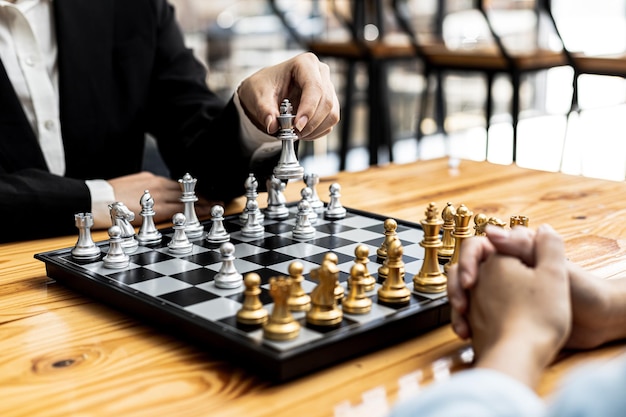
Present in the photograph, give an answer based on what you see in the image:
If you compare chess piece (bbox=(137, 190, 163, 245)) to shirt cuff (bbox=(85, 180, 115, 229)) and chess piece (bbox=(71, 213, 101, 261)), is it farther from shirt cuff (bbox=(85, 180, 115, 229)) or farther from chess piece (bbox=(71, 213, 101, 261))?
shirt cuff (bbox=(85, 180, 115, 229))

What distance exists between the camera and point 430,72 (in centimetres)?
489

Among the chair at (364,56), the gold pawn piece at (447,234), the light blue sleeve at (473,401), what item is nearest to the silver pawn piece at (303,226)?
the gold pawn piece at (447,234)

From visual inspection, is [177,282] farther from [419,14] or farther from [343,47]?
[419,14]

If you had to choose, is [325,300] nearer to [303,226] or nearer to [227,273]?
[227,273]

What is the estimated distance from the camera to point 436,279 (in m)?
1.02

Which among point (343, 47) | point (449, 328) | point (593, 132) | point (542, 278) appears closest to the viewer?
point (542, 278)

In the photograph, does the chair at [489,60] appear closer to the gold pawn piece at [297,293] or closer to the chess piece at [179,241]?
the chess piece at [179,241]

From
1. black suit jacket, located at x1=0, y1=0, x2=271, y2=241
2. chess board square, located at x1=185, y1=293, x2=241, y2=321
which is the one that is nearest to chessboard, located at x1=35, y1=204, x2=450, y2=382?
chess board square, located at x1=185, y1=293, x2=241, y2=321

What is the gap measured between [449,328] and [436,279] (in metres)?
0.07

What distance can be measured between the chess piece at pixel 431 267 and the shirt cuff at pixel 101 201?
2.43ft

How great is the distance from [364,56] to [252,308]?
4.25 meters

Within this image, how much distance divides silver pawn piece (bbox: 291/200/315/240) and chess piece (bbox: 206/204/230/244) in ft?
0.40

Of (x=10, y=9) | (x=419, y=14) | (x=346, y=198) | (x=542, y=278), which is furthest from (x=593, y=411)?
(x=419, y=14)

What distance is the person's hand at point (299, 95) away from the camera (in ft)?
4.67
